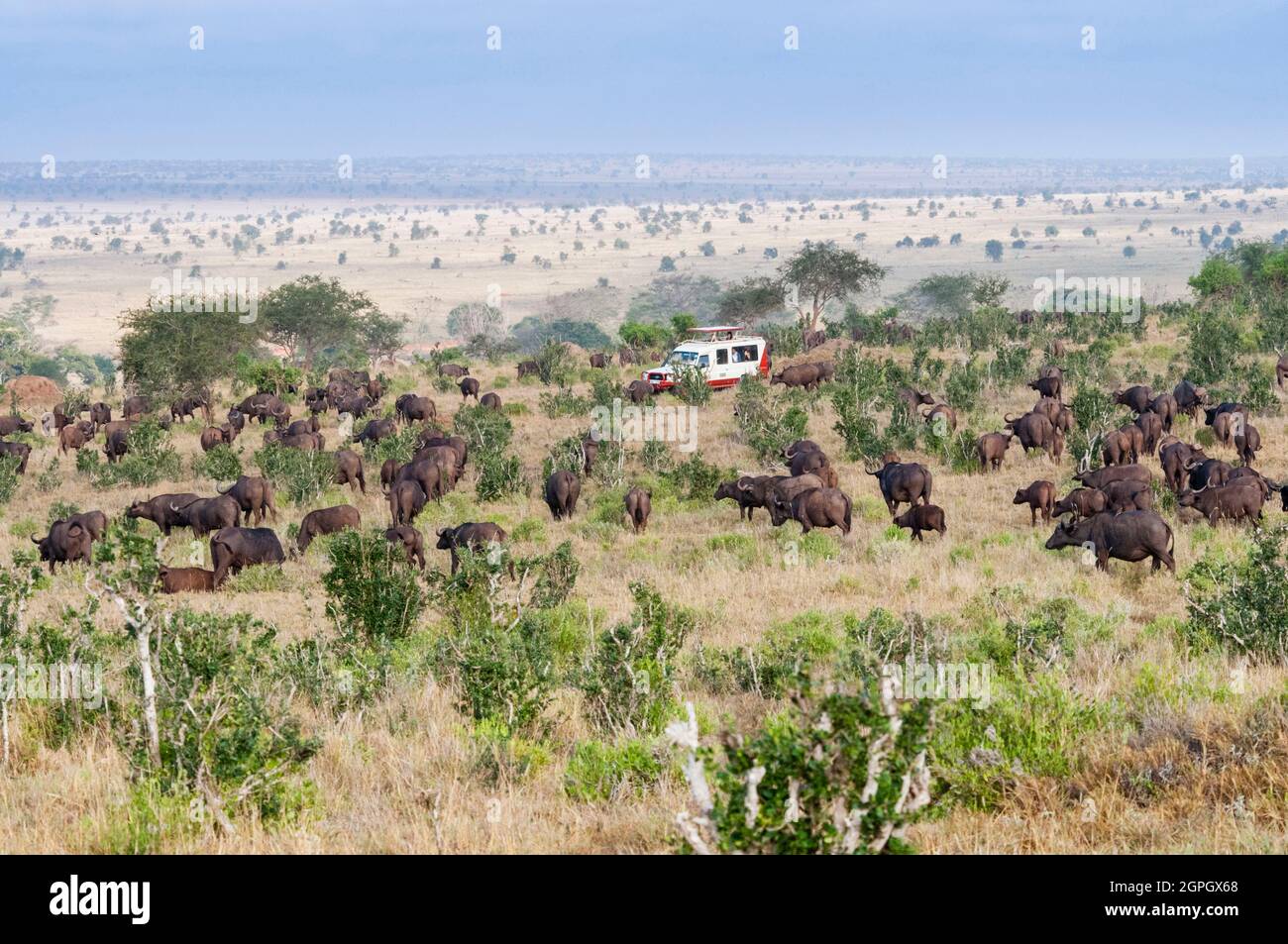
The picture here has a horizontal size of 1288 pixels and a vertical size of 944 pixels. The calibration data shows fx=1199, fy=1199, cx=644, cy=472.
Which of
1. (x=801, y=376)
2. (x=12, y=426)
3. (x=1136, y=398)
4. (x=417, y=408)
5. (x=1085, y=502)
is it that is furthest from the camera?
(x=801, y=376)

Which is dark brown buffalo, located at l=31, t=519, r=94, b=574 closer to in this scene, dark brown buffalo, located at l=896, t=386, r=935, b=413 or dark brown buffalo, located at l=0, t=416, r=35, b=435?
dark brown buffalo, located at l=0, t=416, r=35, b=435

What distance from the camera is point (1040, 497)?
17453 mm

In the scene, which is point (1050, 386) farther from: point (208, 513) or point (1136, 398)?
point (208, 513)

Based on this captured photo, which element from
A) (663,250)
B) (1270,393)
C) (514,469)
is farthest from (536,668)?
(663,250)

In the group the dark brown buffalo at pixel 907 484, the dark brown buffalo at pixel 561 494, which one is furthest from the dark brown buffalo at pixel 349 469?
the dark brown buffalo at pixel 907 484

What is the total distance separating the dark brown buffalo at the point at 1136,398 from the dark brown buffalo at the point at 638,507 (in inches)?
448

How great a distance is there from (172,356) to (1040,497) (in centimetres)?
2728

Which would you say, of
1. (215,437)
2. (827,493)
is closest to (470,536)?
(827,493)

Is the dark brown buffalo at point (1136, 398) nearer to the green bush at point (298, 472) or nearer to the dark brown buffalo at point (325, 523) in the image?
the dark brown buffalo at point (325, 523)

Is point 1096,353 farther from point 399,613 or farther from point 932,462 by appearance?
point 399,613

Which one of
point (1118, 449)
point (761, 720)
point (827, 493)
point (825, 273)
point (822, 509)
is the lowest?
point (822, 509)

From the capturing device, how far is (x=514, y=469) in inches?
893

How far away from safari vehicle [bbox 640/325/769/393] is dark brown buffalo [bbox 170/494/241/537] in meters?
16.6

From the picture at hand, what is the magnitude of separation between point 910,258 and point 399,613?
447 feet
